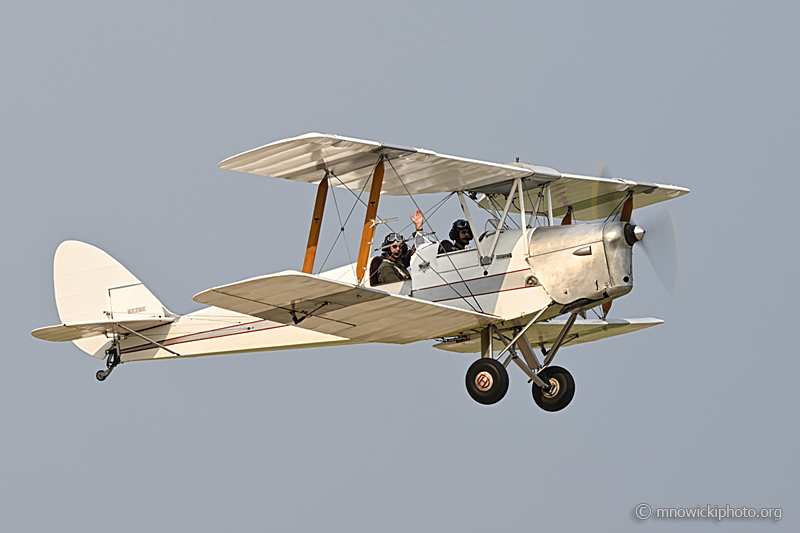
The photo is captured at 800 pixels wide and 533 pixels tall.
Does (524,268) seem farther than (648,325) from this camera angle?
No

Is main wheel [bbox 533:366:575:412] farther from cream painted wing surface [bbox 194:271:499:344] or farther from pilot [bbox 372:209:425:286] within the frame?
pilot [bbox 372:209:425:286]

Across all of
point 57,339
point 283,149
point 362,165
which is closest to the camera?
point 283,149

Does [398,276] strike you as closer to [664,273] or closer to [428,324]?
[428,324]

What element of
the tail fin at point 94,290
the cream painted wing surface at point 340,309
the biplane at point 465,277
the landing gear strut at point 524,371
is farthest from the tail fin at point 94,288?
the landing gear strut at point 524,371

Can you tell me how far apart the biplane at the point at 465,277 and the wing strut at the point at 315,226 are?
1cm

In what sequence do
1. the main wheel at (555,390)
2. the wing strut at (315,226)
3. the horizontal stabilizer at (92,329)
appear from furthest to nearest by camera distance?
the horizontal stabilizer at (92,329), the main wheel at (555,390), the wing strut at (315,226)

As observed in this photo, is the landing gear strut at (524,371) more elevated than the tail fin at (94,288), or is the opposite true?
the tail fin at (94,288)

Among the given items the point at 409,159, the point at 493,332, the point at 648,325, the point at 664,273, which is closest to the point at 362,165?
the point at 409,159

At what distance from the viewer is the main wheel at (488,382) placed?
13109 millimetres

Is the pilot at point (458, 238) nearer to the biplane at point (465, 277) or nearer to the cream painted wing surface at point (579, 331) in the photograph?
the biplane at point (465, 277)

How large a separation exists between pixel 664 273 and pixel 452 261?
100 inches

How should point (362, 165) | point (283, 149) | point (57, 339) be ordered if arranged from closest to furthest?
1. point (283, 149)
2. point (362, 165)
3. point (57, 339)

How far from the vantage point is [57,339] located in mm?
15695

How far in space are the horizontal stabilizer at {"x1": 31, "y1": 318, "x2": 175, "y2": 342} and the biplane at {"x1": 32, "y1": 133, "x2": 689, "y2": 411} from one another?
4 centimetres
